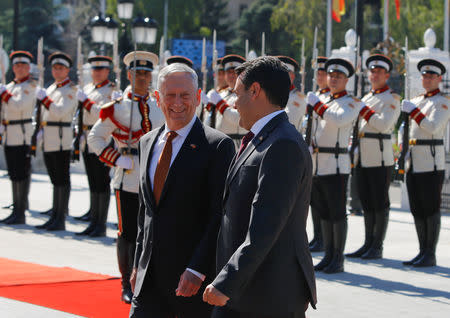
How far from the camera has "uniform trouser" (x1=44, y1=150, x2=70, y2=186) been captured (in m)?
11.9

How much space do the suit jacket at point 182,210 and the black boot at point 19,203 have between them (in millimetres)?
7814

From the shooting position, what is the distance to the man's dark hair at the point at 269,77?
13.2 feet

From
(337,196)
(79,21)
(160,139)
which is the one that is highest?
(79,21)

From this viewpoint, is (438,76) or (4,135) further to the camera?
(4,135)

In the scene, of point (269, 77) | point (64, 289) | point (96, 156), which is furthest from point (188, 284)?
point (96, 156)

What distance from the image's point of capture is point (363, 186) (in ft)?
33.9

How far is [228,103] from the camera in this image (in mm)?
10930

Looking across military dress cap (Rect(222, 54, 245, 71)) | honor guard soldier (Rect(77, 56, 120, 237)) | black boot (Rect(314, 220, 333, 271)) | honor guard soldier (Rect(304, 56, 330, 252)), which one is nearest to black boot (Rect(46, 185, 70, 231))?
honor guard soldier (Rect(77, 56, 120, 237))

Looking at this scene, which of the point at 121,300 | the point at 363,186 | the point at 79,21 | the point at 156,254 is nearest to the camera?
the point at 156,254

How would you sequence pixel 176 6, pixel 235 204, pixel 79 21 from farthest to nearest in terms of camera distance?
1. pixel 79 21
2. pixel 176 6
3. pixel 235 204

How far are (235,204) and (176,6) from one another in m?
55.8

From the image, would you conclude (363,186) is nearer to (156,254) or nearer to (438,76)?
(438,76)

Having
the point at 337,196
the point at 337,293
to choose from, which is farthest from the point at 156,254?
the point at 337,196

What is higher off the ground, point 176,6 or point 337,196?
point 176,6
